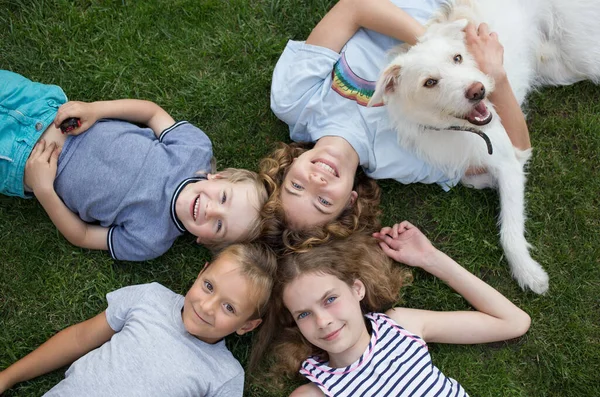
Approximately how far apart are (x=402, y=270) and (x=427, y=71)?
1600 millimetres

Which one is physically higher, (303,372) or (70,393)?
(70,393)

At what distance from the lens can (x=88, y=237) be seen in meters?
3.87

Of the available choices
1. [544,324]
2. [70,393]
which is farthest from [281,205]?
[544,324]

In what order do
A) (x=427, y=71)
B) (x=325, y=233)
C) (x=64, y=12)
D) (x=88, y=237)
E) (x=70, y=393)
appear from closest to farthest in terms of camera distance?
(x=427, y=71) → (x=70, y=393) → (x=325, y=233) → (x=88, y=237) → (x=64, y=12)

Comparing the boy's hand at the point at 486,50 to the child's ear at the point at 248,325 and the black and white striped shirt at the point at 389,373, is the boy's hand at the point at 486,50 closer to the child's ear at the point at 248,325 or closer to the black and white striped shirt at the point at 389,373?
the black and white striped shirt at the point at 389,373

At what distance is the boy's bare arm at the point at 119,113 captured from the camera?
3725 millimetres

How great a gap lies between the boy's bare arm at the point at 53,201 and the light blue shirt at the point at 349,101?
1664 mm

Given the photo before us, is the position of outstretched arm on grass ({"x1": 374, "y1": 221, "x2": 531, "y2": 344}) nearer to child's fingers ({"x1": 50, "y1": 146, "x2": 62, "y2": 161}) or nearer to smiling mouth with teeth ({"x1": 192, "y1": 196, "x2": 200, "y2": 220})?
smiling mouth with teeth ({"x1": 192, "y1": 196, "x2": 200, "y2": 220})

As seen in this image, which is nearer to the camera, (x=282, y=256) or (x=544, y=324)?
(x=282, y=256)

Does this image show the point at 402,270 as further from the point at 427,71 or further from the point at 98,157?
the point at 98,157

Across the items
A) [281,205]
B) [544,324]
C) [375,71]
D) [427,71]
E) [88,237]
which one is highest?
[427,71]

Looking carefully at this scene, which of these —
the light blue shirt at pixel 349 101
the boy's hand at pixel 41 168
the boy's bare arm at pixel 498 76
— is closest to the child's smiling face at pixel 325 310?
the light blue shirt at pixel 349 101

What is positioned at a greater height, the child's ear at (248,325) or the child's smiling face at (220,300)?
the child's smiling face at (220,300)

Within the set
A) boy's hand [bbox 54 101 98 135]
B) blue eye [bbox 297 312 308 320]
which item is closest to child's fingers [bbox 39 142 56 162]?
boy's hand [bbox 54 101 98 135]
